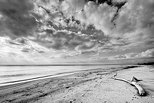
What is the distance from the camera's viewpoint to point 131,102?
11.4ft

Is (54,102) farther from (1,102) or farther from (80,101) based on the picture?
(1,102)

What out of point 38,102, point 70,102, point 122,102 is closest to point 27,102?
point 38,102

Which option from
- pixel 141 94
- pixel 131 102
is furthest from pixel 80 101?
pixel 141 94

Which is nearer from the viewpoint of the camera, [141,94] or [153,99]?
[153,99]

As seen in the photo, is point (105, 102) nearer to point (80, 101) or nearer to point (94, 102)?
point (94, 102)

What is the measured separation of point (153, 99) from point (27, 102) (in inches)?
251

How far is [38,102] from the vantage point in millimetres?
3895

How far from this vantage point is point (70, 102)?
145 inches

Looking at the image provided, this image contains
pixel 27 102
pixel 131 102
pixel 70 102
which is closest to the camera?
pixel 131 102

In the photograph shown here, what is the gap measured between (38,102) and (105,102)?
135 inches

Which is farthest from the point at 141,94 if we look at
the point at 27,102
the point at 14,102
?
the point at 14,102

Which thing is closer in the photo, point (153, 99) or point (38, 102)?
point (153, 99)

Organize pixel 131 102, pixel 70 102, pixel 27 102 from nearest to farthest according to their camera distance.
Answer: pixel 131 102 < pixel 70 102 < pixel 27 102

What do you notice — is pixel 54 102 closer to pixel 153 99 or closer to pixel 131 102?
pixel 131 102
